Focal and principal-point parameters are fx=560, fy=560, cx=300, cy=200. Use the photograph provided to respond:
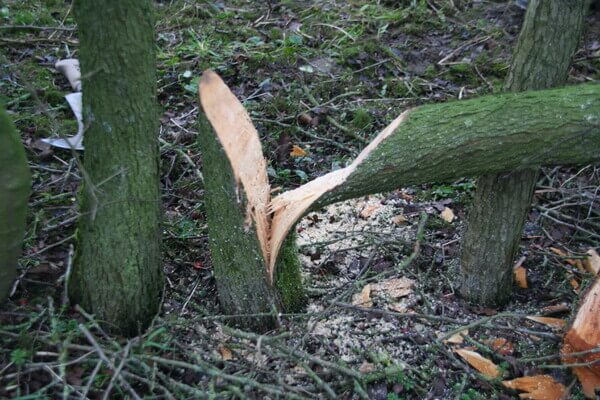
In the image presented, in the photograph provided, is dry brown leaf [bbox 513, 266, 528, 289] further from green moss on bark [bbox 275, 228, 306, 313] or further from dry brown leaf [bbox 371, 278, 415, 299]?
green moss on bark [bbox 275, 228, 306, 313]

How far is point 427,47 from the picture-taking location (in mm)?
4758

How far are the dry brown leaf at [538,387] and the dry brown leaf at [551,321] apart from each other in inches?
9.7

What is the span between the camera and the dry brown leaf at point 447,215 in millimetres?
3102

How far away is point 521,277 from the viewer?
2.70 metres

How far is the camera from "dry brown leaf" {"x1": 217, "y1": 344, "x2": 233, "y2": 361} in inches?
86.0

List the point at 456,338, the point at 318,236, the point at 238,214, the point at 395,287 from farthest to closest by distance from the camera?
the point at 318,236
the point at 395,287
the point at 456,338
the point at 238,214

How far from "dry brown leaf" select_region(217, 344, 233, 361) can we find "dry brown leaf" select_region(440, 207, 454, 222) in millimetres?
1481

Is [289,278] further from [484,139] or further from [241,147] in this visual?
[484,139]

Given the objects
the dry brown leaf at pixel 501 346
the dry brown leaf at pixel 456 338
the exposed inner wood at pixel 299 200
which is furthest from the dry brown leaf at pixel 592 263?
the exposed inner wood at pixel 299 200

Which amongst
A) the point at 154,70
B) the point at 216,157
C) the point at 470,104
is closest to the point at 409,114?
the point at 470,104

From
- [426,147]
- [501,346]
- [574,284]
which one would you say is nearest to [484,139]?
[426,147]

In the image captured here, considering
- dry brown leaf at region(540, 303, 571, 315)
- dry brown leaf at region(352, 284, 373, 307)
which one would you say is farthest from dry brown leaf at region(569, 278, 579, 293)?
dry brown leaf at region(352, 284, 373, 307)

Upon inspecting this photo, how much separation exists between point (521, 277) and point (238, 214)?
4.80 feet

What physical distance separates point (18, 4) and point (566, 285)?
4.92 m
